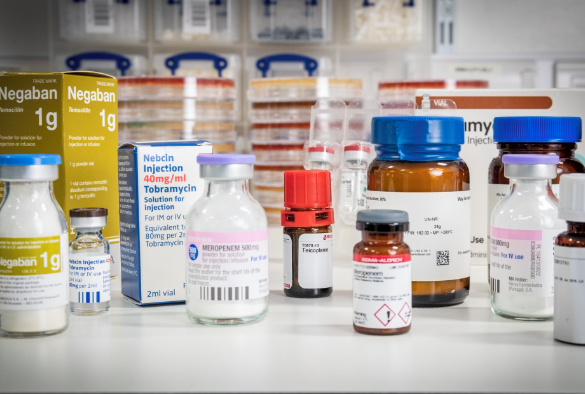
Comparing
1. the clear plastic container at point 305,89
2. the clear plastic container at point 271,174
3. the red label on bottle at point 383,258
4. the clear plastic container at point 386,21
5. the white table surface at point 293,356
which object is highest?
the clear plastic container at point 386,21

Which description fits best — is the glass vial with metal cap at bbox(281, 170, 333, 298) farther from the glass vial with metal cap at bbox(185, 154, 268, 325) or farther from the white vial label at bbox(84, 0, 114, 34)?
the white vial label at bbox(84, 0, 114, 34)

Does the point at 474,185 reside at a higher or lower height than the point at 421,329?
higher

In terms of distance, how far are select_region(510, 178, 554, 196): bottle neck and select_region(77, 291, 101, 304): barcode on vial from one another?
0.54 meters

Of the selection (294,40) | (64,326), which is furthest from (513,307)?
(294,40)

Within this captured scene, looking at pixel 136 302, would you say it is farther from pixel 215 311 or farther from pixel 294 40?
pixel 294 40

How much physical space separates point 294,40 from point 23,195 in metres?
1.94

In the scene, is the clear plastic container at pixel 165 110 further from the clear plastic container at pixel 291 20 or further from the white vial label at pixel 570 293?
the white vial label at pixel 570 293

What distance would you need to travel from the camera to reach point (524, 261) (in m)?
0.74

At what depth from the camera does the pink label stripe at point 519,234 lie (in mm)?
732

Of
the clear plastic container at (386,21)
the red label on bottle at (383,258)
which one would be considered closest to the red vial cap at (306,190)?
the red label on bottle at (383,258)

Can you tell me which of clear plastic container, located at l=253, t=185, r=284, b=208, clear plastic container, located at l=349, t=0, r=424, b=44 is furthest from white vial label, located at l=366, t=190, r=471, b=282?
clear plastic container, located at l=349, t=0, r=424, b=44

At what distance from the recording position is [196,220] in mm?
743

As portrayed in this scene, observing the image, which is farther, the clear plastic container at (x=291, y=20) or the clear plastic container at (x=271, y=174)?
the clear plastic container at (x=291, y=20)

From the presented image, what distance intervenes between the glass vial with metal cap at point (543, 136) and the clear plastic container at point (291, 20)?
5.76 ft
